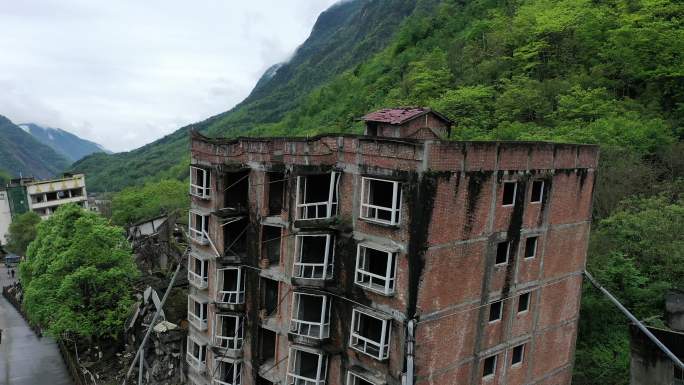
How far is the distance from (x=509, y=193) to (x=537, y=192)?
7.00 ft

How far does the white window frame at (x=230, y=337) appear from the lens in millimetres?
27188

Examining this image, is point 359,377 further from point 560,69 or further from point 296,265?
point 560,69

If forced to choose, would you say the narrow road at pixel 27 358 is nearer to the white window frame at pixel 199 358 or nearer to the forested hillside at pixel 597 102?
the white window frame at pixel 199 358

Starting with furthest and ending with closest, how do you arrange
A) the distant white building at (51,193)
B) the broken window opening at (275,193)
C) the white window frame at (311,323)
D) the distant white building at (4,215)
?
the distant white building at (4,215) → the distant white building at (51,193) → the broken window opening at (275,193) → the white window frame at (311,323)

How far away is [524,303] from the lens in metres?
23.5

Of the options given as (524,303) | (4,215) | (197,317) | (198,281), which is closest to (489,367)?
(524,303)

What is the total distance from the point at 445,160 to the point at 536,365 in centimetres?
1390

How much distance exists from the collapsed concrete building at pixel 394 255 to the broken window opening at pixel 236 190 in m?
0.10

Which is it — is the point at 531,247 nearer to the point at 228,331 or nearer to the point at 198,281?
the point at 228,331

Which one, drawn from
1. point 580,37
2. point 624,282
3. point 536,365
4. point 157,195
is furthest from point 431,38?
point 536,365

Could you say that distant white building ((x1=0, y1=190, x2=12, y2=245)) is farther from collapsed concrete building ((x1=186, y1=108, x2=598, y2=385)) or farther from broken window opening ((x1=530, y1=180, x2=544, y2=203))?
broken window opening ((x1=530, y1=180, x2=544, y2=203))

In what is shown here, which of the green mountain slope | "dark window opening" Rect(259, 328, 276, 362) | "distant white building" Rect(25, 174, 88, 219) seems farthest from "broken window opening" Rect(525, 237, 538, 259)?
the green mountain slope

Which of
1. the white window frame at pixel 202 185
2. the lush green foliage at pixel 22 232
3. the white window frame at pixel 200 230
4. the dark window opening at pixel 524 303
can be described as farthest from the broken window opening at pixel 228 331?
the lush green foliage at pixel 22 232

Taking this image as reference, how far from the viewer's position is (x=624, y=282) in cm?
2864
